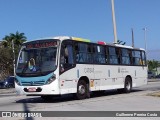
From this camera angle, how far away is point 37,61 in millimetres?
17844

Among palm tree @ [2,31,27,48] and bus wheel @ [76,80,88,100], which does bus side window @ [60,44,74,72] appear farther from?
palm tree @ [2,31,27,48]

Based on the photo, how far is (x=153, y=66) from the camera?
129875mm

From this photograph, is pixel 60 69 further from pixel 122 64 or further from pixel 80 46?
pixel 122 64

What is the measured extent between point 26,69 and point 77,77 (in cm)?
244

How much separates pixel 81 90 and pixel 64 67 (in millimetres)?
2008

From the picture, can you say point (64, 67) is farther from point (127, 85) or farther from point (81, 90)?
point (127, 85)

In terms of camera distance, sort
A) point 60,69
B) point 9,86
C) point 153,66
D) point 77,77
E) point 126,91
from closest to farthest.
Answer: point 60,69
point 77,77
point 126,91
point 9,86
point 153,66

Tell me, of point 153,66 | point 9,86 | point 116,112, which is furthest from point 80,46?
point 153,66

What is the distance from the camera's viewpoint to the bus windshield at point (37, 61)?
57.4 feet

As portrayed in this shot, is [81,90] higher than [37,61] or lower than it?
lower

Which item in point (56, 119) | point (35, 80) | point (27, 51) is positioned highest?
point (27, 51)

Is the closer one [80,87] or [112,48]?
[80,87]

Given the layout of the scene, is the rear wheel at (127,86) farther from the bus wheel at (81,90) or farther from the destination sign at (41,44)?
the destination sign at (41,44)

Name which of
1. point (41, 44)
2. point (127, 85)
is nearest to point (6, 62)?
point (127, 85)
